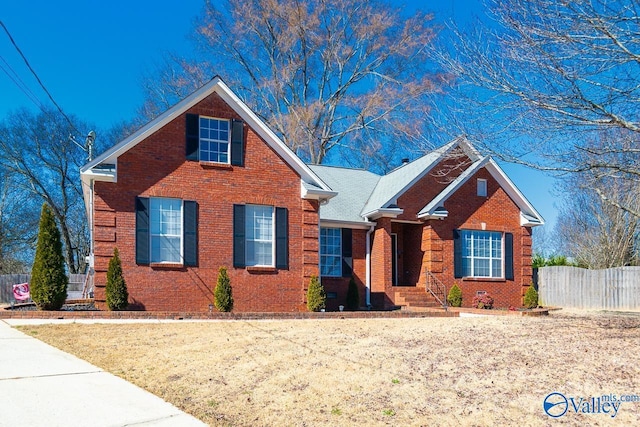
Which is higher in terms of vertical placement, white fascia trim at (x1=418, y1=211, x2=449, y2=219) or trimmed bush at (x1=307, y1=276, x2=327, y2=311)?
white fascia trim at (x1=418, y1=211, x2=449, y2=219)

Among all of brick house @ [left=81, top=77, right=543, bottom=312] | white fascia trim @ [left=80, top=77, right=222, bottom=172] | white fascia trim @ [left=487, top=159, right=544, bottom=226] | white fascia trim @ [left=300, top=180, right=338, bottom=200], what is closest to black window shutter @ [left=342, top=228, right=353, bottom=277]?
brick house @ [left=81, top=77, right=543, bottom=312]

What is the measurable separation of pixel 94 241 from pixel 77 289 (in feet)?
55.9

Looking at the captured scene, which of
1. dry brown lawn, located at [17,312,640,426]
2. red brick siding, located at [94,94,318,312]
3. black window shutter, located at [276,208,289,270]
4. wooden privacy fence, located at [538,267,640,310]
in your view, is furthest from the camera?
wooden privacy fence, located at [538,267,640,310]

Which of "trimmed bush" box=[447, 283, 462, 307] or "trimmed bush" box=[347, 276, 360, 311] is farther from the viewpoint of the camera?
"trimmed bush" box=[447, 283, 462, 307]

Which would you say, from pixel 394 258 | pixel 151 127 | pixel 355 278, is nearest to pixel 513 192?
pixel 394 258

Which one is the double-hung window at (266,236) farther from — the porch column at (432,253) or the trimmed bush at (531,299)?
the trimmed bush at (531,299)

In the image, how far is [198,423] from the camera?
5609 millimetres

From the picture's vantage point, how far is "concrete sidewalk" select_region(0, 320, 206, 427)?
18.4ft

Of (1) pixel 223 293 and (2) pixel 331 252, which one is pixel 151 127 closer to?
(1) pixel 223 293

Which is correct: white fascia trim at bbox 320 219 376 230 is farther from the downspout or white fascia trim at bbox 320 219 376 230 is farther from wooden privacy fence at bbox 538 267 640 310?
wooden privacy fence at bbox 538 267 640 310

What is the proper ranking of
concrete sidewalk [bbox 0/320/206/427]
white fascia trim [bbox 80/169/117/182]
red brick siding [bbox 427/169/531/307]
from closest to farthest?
concrete sidewalk [bbox 0/320/206/427] < white fascia trim [bbox 80/169/117/182] < red brick siding [bbox 427/169/531/307]

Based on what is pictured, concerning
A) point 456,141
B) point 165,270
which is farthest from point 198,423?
point 165,270

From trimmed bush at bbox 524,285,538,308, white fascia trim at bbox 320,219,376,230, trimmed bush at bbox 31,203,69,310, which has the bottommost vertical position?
trimmed bush at bbox 524,285,538,308

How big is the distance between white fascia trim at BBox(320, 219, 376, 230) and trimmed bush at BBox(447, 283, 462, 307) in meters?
3.58
